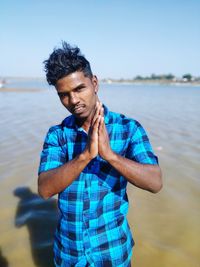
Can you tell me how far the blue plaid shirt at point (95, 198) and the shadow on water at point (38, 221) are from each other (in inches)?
74.0

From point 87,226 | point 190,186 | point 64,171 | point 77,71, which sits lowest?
point 190,186

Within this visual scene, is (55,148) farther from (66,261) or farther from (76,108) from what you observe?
(66,261)

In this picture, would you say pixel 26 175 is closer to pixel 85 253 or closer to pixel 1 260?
pixel 1 260

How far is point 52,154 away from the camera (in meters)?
2.00

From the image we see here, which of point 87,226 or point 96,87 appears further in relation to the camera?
point 96,87

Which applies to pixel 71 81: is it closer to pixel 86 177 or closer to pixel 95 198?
pixel 86 177

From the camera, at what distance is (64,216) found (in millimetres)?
1996

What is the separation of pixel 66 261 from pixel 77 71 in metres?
1.28

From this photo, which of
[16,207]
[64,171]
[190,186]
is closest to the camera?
[64,171]

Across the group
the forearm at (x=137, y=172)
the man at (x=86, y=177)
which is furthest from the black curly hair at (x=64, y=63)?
the forearm at (x=137, y=172)

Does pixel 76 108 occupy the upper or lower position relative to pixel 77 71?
lower

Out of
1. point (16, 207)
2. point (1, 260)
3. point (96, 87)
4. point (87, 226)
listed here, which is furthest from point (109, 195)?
point (16, 207)

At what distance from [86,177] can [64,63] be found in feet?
2.46

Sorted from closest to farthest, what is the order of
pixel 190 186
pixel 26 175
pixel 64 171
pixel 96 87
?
pixel 64 171 < pixel 96 87 < pixel 190 186 < pixel 26 175
